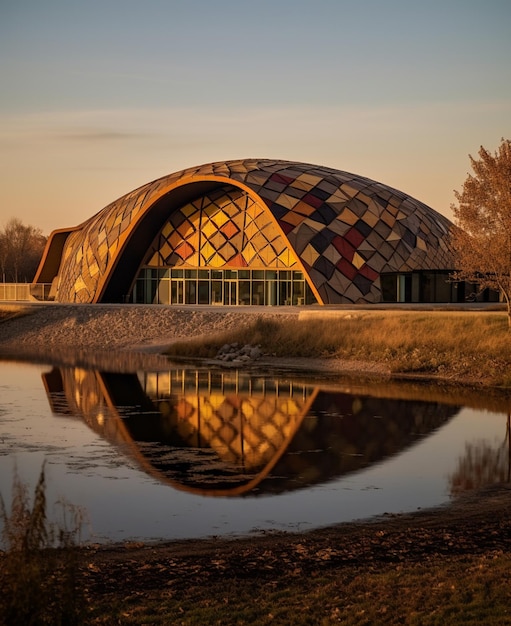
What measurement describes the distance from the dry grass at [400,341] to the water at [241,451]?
370 centimetres

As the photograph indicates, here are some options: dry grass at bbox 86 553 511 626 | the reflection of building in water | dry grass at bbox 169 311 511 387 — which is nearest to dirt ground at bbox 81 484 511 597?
dry grass at bbox 86 553 511 626

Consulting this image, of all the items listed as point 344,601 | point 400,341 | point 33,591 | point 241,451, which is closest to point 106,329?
point 400,341

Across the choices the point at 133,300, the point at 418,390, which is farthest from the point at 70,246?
the point at 418,390

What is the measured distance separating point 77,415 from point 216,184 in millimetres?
39844

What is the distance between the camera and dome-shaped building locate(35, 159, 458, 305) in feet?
187

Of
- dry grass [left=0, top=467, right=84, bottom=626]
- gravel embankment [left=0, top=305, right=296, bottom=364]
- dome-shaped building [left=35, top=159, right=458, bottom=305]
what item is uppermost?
dome-shaped building [left=35, top=159, right=458, bottom=305]

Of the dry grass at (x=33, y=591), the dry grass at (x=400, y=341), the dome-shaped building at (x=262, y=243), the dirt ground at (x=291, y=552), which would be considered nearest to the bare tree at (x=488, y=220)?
the dry grass at (x=400, y=341)

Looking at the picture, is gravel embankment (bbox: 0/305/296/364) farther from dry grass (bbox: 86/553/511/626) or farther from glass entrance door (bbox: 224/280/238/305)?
dry grass (bbox: 86/553/511/626)

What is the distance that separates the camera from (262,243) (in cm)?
6012

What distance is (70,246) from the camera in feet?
234

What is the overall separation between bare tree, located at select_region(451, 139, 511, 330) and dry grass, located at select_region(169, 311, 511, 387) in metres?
1.97

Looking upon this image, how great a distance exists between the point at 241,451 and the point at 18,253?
358 ft

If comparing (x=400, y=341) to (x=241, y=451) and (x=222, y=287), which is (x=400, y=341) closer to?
(x=241, y=451)

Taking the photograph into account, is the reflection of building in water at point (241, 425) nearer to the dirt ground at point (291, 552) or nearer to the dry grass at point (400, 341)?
the dirt ground at point (291, 552)
